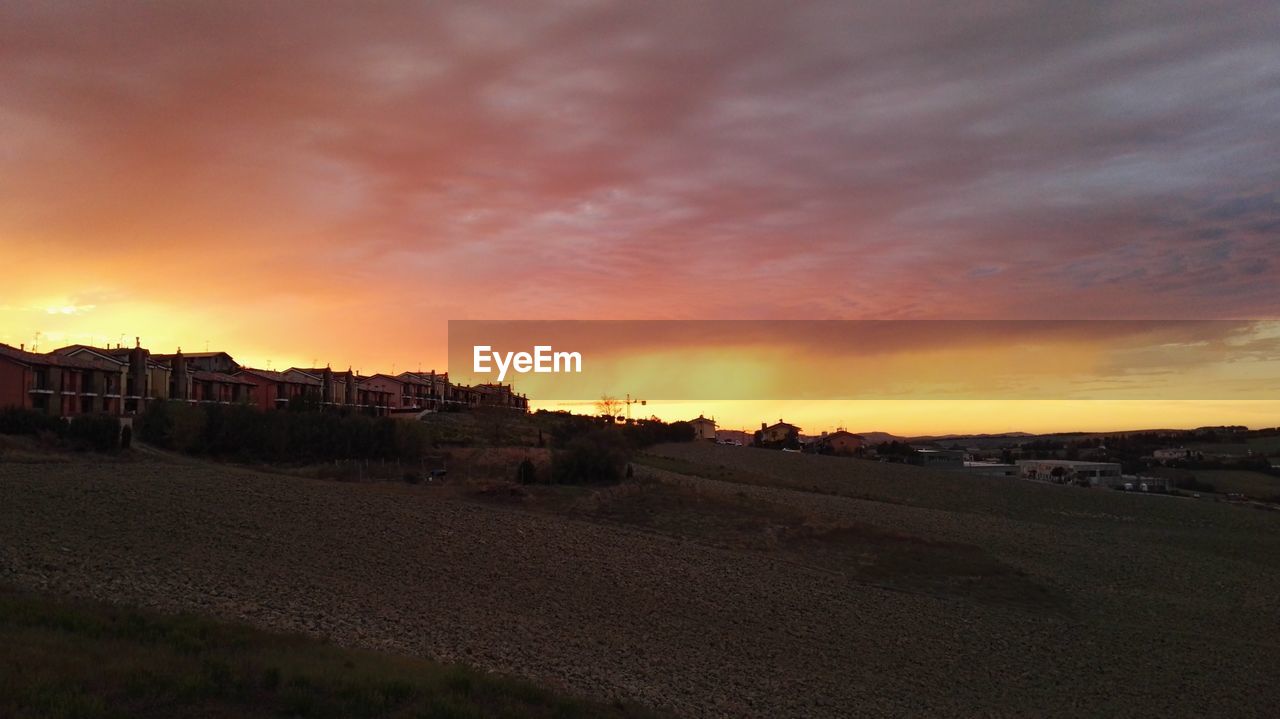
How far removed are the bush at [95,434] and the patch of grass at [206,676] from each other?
2639 centimetres

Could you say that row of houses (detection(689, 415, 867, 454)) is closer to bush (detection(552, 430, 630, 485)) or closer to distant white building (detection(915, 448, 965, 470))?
distant white building (detection(915, 448, 965, 470))

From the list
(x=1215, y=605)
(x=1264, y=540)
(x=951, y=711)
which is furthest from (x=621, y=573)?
(x=1264, y=540)

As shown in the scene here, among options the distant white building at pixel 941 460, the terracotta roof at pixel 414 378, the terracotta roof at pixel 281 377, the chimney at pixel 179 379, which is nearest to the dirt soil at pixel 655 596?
the chimney at pixel 179 379

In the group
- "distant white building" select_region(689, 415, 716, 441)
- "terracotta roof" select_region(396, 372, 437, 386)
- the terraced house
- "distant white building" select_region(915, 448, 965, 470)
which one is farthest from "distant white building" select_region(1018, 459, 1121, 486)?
the terraced house

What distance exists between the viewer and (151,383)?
64.0 m

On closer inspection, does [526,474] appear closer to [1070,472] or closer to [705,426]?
[1070,472]

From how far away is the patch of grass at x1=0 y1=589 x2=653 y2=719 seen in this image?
8.27 metres

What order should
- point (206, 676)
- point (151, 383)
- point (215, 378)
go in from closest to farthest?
point (206, 676) → point (151, 383) → point (215, 378)

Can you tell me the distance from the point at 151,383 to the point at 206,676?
62712mm

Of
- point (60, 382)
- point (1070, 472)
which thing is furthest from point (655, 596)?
point (1070, 472)

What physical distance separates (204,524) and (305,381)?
221 feet

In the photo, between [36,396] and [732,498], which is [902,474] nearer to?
[732,498]

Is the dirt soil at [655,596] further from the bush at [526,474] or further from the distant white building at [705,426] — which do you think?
the distant white building at [705,426]

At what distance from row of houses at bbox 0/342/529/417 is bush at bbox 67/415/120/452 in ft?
23.9
